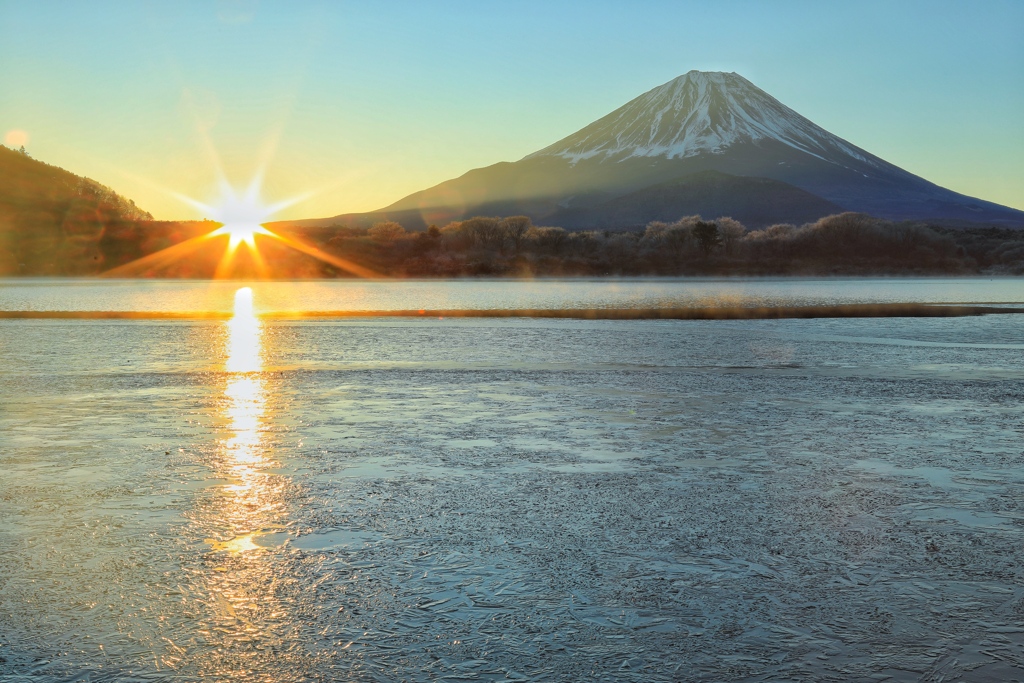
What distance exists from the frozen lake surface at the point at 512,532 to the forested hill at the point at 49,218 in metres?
121

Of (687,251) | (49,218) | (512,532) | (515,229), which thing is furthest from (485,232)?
(512,532)

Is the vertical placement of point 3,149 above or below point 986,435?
above

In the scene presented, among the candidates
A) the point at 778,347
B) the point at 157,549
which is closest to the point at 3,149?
the point at 778,347

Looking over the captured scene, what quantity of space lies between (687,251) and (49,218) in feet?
298

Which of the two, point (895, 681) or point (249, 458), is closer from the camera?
point (895, 681)

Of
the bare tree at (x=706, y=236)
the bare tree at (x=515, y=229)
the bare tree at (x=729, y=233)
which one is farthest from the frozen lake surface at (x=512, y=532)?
the bare tree at (x=729, y=233)

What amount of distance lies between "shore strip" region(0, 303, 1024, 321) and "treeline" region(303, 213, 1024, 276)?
77616 mm

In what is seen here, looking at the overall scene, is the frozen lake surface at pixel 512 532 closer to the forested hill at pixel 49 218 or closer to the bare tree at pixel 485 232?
the forested hill at pixel 49 218

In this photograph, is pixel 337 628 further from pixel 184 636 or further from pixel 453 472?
pixel 453 472

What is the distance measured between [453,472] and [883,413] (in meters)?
6.57

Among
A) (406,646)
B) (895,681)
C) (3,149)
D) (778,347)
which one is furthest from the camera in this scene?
(3,149)

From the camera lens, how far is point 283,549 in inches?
255

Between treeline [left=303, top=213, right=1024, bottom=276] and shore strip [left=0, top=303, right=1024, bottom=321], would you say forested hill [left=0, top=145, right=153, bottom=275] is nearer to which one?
treeline [left=303, top=213, right=1024, bottom=276]

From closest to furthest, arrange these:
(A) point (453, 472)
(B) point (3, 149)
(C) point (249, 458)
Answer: (A) point (453, 472)
(C) point (249, 458)
(B) point (3, 149)
